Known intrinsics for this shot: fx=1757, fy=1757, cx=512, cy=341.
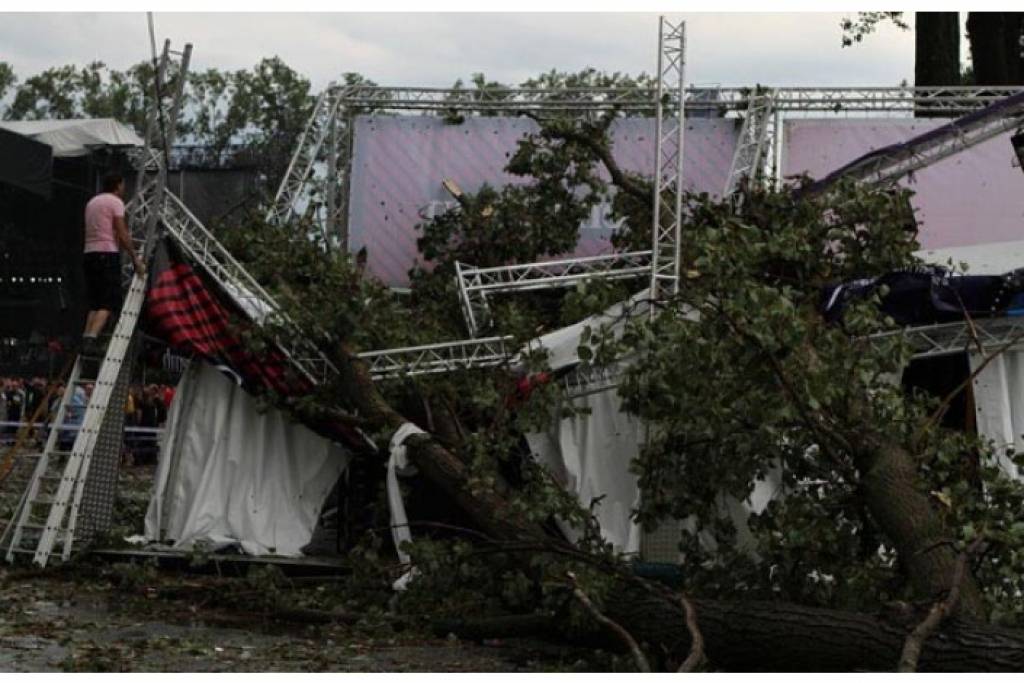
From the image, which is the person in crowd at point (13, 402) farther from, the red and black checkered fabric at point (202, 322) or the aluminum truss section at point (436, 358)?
the aluminum truss section at point (436, 358)

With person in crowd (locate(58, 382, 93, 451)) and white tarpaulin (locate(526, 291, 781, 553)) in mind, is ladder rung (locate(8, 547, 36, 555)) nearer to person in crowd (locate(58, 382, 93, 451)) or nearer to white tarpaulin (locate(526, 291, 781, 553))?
person in crowd (locate(58, 382, 93, 451))

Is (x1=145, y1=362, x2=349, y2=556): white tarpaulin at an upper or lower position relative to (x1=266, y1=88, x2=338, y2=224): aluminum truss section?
lower

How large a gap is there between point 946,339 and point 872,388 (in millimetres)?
2052

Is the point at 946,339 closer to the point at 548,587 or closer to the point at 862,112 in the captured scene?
the point at 548,587

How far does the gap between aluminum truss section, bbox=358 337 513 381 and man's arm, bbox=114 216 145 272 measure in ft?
5.66

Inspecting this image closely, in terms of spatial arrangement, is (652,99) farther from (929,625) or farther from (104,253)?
(929,625)

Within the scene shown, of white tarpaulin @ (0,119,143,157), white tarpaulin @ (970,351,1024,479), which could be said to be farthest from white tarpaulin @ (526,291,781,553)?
white tarpaulin @ (0,119,143,157)

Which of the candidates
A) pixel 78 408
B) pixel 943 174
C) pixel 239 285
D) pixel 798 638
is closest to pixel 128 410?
pixel 78 408

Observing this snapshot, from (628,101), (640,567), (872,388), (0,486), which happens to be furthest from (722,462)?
(0,486)

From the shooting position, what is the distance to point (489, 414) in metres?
11.8

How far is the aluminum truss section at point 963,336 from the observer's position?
36.9 ft

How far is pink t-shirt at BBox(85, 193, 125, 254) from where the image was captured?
12242 mm

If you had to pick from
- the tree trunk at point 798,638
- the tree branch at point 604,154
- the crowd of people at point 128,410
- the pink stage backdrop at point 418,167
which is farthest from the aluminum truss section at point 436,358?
the crowd of people at point 128,410

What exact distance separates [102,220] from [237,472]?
6.86ft
